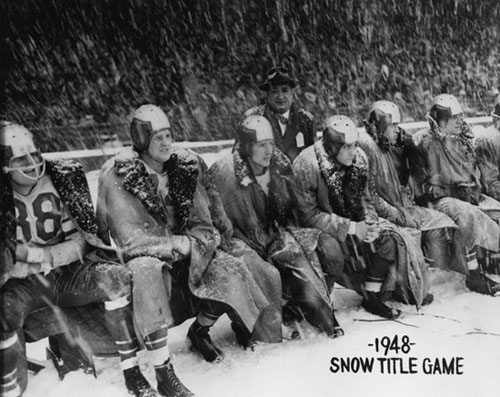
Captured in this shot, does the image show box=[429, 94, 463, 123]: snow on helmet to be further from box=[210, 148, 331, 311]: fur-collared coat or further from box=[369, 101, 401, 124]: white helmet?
box=[210, 148, 331, 311]: fur-collared coat

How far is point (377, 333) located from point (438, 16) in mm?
2071

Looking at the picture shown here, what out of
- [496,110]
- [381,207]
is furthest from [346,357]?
[496,110]

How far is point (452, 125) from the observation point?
395 centimetres

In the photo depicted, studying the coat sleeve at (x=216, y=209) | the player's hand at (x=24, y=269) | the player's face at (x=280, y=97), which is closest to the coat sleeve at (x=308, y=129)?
the player's face at (x=280, y=97)

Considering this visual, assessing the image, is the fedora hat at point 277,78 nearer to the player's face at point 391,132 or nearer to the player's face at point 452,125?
the player's face at point 391,132

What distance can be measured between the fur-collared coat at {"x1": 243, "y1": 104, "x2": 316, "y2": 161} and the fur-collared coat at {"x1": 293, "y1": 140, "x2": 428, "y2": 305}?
28 centimetres

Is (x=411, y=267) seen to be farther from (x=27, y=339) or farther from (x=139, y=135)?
(x=27, y=339)

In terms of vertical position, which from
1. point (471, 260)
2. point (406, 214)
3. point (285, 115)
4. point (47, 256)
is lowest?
point (471, 260)

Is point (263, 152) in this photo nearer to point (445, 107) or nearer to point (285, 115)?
point (285, 115)

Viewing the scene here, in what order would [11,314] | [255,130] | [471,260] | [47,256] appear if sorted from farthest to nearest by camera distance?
[471,260] < [255,130] < [47,256] < [11,314]

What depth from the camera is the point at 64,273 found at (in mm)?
2746

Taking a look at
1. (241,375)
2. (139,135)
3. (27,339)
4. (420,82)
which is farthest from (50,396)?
(420,82)

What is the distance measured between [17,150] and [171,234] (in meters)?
0.81

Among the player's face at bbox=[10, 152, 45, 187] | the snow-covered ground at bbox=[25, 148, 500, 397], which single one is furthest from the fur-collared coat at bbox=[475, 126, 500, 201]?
the player's face at bbox=[10, 152, 45, 187]
